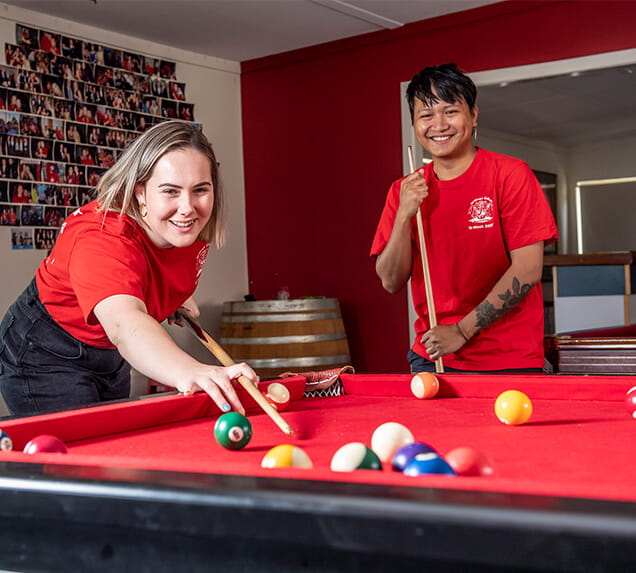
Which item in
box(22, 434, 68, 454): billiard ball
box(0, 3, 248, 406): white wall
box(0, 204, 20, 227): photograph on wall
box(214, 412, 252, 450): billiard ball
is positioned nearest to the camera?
box(22, 434, 68, 454): billiard ball

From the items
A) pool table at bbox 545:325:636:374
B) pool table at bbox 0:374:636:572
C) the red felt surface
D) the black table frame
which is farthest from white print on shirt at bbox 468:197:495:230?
the black table frame

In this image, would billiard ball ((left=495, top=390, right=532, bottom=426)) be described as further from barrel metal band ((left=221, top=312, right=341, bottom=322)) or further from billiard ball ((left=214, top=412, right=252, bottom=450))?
barrel metal band ((left=221, top=312, right=341, bottom=322))

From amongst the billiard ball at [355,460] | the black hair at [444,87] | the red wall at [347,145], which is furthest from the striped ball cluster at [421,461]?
the red wall at [347,145]

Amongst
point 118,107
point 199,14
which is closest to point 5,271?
point 118,107

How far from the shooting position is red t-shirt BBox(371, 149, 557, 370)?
2.42 m

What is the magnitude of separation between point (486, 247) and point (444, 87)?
1.72 feet

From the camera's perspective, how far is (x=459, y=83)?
2.51 meters

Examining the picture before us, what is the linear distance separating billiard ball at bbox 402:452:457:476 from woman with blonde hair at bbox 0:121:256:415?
21.2 inches

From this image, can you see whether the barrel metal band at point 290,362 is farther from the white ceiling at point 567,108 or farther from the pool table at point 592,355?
the white ceiling at point 567,108

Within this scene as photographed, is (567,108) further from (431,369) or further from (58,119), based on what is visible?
(431,369)

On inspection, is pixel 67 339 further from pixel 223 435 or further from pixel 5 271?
pixel 5 271

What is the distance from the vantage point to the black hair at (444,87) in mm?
2500

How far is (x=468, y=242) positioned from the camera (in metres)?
2.47

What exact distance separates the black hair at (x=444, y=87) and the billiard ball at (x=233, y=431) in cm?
157
